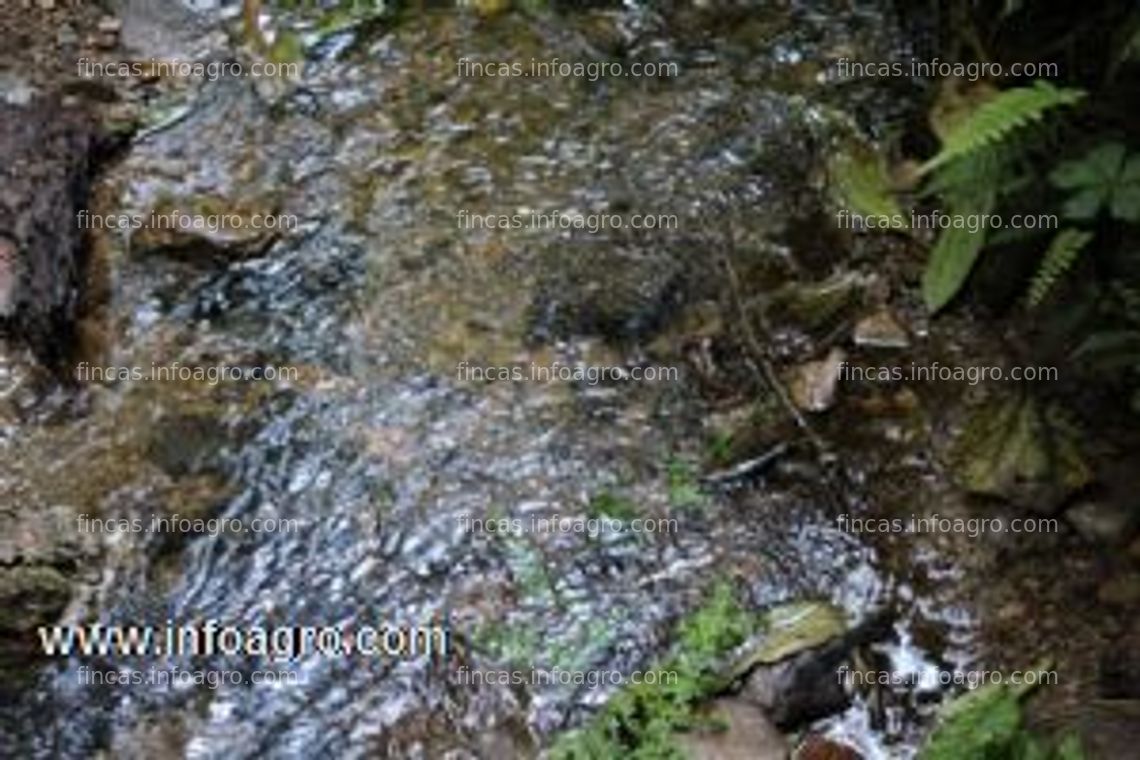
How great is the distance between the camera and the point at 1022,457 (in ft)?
16.0

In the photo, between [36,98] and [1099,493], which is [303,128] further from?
[1099,493]

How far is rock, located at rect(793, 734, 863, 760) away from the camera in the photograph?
4.30 m

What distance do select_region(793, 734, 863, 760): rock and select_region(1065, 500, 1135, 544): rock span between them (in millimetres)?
1104

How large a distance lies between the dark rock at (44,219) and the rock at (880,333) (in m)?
3.07

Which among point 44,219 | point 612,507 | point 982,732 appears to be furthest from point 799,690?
point 44,219

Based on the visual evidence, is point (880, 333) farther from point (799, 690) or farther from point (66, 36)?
point (66, 36)

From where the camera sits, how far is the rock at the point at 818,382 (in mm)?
5273

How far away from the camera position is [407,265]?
A: 239 inches

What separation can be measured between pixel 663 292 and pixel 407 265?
107 centimetres

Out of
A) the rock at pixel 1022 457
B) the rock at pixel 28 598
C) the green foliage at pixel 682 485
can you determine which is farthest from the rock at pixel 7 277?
the rock at pixel 1022 457

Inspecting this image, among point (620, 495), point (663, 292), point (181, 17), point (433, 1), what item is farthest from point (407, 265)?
point (181, 17)

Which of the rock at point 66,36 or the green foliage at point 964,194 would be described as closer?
the green foliage at point 964,194

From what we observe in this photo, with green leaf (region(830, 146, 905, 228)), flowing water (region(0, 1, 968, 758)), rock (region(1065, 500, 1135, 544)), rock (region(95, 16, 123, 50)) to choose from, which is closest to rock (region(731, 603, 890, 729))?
flowing water (region(0, 1, 968, 758))

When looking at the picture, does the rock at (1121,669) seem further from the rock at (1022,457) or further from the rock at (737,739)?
the rock at (737,739)
